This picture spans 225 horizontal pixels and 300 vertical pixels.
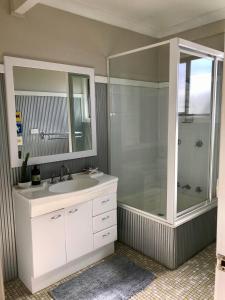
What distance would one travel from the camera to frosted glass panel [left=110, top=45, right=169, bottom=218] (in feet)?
9.44

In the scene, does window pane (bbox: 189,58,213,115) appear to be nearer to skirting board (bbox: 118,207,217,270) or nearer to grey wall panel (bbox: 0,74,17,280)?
skirting board (bbox: 118,207,217,270)

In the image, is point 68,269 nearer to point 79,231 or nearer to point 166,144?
point 79,231

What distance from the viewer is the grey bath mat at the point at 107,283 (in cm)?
202

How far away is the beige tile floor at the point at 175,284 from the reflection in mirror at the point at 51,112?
1.17 metres

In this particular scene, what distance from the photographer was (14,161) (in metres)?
2.16

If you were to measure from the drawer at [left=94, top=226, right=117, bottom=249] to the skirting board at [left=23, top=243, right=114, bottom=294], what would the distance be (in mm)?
98

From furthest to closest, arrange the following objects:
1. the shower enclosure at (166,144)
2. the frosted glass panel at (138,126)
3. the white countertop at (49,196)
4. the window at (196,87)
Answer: the frosted glass panel at (138,126), the window at (196,87), the shower enclosure at (166,144), the white countertop at (49,196)

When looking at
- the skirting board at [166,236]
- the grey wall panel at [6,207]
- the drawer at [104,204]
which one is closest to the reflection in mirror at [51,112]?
the grey wall panel at [6,207]

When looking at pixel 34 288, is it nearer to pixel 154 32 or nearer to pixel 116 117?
pixel 116 117

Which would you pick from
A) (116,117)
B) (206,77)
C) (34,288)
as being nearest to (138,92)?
(116,117)

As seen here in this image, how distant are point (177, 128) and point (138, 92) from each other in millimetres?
1053

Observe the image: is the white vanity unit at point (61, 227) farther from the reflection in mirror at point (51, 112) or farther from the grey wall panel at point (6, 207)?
the reflection in mirror at point (51, 112)

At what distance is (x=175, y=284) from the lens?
214 cm

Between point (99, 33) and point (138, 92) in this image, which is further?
point (138, 92)
